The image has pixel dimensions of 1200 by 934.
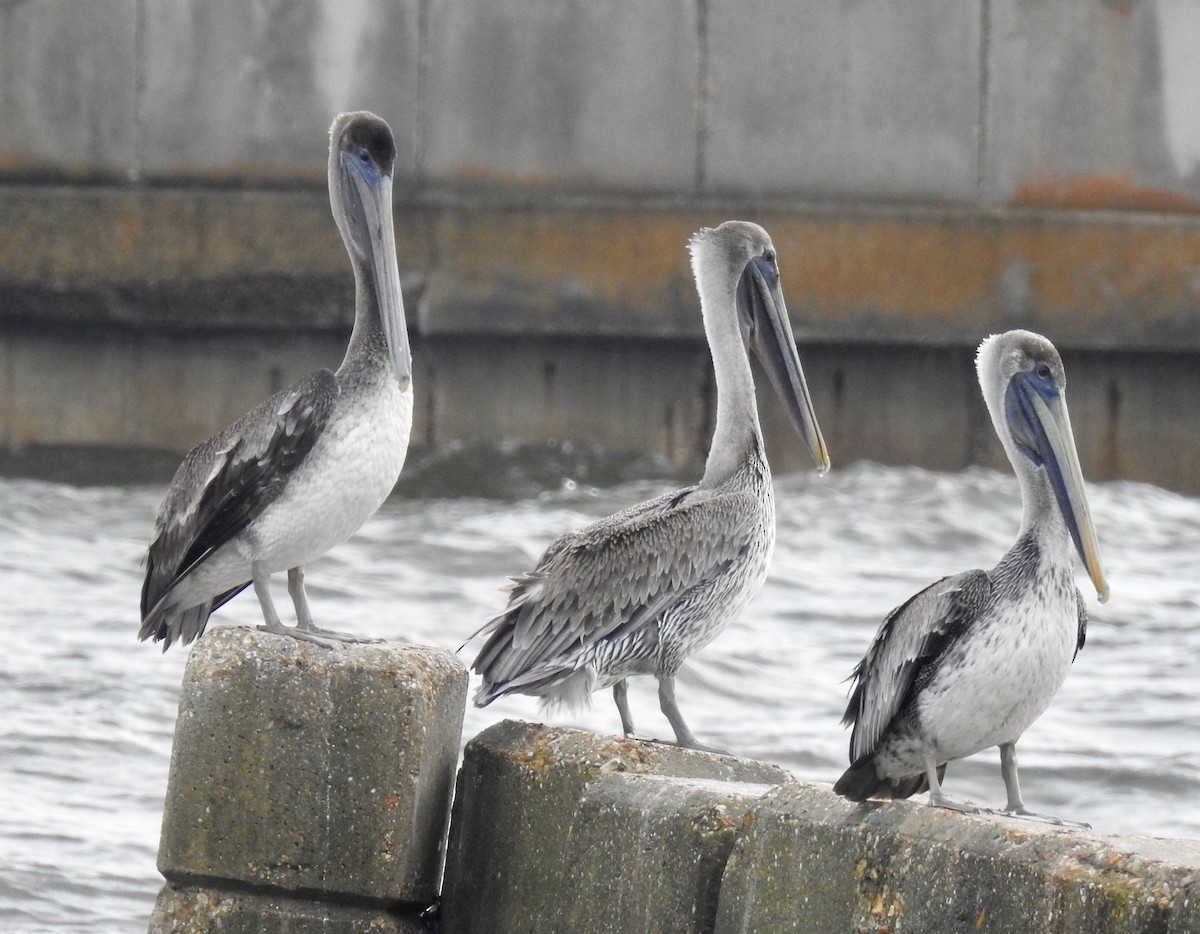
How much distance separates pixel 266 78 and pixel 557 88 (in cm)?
163

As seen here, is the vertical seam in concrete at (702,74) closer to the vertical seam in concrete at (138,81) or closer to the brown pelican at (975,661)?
the vertical seam in concrete at (138,81)

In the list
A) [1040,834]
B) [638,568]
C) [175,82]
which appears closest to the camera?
[1040,834]

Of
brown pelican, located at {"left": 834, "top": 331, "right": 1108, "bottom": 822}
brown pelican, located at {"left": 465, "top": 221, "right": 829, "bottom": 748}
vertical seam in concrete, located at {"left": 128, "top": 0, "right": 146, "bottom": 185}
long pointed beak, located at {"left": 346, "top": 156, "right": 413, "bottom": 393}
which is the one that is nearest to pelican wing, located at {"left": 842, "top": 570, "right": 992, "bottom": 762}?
brown pelican, located at {"left": 834, "top": 331, "right": 1108, "bottom": 822}

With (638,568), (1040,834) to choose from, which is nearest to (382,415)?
(638,568)

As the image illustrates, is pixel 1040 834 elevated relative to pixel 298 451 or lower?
lower

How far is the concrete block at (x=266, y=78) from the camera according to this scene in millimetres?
11258

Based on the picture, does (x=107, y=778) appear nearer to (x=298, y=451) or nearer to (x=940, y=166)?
(x=298, y=451)

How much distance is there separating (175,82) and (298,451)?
23.2ft

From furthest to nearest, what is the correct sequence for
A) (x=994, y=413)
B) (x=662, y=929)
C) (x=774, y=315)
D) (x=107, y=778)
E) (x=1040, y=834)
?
1. (x=107, y=778)
2. (x=774, y=315)
3. (x=994, y=413)
4. (x=662, y=929)
5. (x=1040, y=834)

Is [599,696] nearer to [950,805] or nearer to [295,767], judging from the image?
[295,767]

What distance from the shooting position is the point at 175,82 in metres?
11.3

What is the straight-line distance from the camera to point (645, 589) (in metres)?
5.15

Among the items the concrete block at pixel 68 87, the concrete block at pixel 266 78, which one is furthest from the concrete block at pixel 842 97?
the concrete block at pixel 68 87

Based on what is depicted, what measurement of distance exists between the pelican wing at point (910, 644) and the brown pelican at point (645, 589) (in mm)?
730
